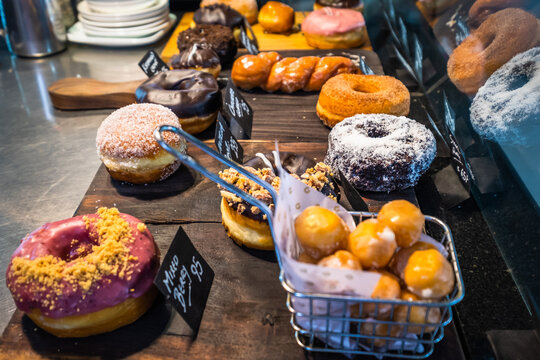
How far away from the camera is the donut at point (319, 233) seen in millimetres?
1177

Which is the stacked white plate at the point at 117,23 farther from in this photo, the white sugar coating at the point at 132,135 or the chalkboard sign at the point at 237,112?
the white sugar coating at the point at 132,135

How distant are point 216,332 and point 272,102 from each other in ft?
5.34

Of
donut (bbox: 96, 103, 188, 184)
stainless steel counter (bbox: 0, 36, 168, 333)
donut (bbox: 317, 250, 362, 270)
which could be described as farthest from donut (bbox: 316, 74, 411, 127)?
donut (bbox: 317, 250, 362, 270)

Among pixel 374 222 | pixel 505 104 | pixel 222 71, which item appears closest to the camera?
pixel 374 222

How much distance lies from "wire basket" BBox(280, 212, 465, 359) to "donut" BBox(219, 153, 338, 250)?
40cm

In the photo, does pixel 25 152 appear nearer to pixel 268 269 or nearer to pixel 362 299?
pixel 268 269

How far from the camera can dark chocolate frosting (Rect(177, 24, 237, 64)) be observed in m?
3.00

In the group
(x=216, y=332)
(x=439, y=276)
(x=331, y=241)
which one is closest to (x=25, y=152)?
(x=216, y=332)

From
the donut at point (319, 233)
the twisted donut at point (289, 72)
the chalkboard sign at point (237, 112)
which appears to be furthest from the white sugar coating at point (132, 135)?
the donut at point (319, 233)

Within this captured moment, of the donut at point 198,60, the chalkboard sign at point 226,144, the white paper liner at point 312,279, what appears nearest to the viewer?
the white paper liner at point 312,279

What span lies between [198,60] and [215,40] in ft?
1.00

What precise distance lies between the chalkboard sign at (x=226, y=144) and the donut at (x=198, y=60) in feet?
2.43

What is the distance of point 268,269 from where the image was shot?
64.4 inches

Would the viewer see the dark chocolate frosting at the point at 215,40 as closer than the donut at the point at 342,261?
No
